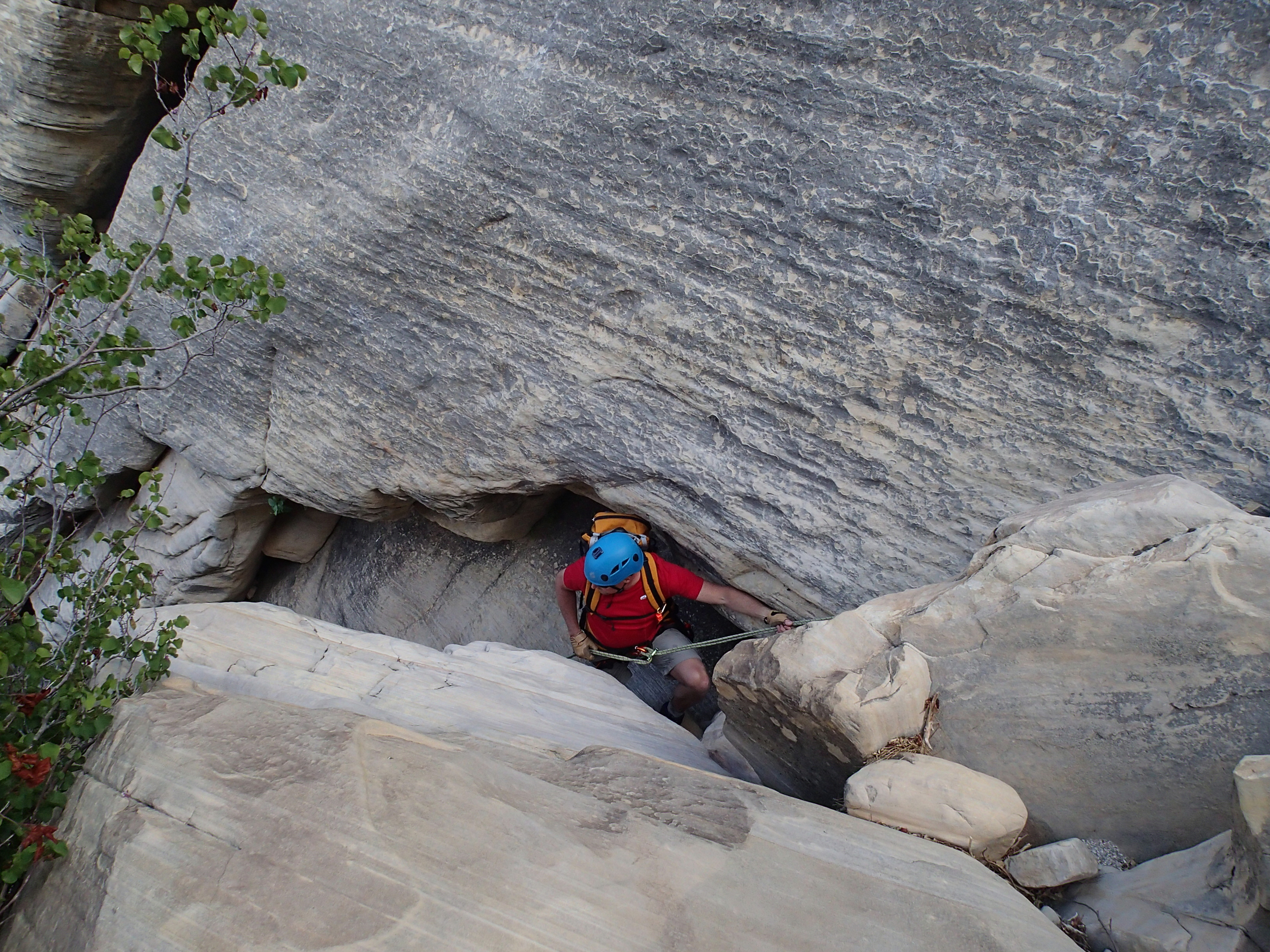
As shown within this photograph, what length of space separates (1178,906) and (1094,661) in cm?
81

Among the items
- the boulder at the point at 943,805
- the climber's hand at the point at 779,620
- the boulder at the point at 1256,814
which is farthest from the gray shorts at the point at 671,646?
the boulder at the point at 1256,814

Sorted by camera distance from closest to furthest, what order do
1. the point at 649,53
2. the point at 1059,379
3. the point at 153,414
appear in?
the point at 1059,379
the point at 649,53
the point at 153,414

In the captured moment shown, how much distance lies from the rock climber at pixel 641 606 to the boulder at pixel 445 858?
1.64 m

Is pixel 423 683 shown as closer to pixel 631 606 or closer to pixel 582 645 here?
pixel 582 645

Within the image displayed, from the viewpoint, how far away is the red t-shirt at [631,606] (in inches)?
196

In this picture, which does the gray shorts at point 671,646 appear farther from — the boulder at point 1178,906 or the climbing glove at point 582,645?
the boulder at point 1178,906

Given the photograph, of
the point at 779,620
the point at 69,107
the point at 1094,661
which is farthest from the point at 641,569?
the point at 69,107

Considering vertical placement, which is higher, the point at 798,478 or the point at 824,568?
the point at 798,478

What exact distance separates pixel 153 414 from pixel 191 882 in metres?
4.58

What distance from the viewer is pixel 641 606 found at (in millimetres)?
5195

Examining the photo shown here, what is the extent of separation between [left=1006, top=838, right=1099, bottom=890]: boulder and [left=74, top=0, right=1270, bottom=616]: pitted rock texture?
1.40 m

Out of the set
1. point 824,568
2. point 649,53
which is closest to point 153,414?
point 649,53

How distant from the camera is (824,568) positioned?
429 cm

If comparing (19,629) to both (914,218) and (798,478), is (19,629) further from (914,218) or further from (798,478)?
(914,218)
